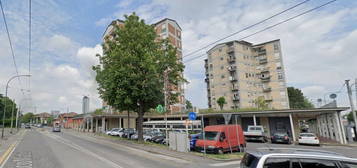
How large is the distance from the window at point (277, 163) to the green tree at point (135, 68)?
15.5 meters

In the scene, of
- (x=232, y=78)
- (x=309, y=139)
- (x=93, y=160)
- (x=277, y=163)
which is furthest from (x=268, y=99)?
(x=277, y=163)

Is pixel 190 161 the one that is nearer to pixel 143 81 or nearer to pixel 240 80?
pixel 143 81

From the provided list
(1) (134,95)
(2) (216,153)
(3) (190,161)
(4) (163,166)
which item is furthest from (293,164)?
(1) (134,95)

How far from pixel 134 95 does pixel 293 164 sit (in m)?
17.3

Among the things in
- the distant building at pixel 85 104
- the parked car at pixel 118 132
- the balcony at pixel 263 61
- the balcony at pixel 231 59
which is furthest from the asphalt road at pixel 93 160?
the distant building at pixel 85 104

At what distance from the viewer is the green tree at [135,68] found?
1950 centimetres

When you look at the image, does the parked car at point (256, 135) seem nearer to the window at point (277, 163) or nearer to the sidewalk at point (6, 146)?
the window at point (277, 163)

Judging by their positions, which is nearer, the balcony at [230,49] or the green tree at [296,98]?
the balcony at [230,49]

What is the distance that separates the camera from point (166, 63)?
2130 cm

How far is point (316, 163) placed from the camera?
3.89 m

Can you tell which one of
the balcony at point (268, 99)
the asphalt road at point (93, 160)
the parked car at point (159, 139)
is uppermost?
the balcony at point (268, 99)

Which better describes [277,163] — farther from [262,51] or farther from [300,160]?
[262,51]

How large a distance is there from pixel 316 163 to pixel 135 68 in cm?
1810

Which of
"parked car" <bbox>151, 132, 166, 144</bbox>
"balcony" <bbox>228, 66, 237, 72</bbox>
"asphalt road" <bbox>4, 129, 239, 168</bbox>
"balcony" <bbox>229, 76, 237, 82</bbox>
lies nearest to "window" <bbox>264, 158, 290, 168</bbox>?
"asphalt road" <bbox>4, 129, 239, 168</bbox>
